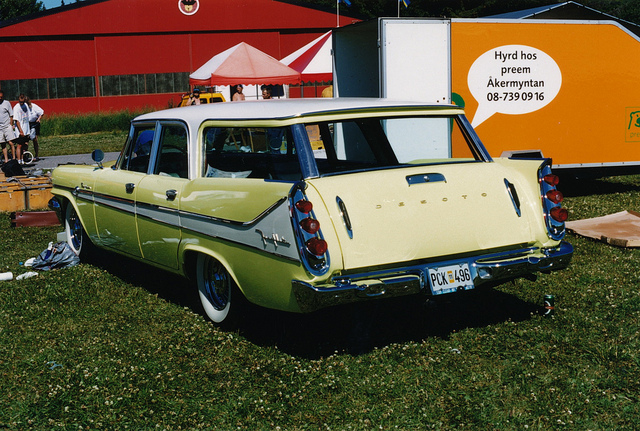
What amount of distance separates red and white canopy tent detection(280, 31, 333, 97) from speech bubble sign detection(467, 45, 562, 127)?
281 inches

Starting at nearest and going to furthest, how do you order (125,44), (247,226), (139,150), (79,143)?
(247,226) < (139,150) < (79,143) < (125,44)

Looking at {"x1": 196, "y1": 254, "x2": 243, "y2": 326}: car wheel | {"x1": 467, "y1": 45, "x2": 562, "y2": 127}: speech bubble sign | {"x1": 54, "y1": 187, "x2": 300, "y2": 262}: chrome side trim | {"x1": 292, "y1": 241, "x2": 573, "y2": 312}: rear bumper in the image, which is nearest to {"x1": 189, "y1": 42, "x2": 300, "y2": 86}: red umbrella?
{"x1": 467, "y1": 45, "x2": 562, "y2": 127}: speech bubble sign

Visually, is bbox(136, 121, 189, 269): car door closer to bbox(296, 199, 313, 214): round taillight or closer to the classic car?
the classic car

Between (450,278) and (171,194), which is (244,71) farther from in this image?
(450,278)

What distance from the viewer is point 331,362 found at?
493 centimetres

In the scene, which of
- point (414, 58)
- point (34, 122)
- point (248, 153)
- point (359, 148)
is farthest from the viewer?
point (34, 122)

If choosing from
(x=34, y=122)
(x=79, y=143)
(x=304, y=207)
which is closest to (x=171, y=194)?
(x=304, y=207)

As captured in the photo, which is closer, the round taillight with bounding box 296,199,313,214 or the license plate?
the round taillight with bounding box 296,199,313,214

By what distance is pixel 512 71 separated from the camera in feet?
36.7

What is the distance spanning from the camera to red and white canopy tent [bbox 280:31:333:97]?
18.3 metres

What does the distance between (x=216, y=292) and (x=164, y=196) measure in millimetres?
897

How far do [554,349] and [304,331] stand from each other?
1.81 meters

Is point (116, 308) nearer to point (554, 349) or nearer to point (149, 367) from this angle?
point (149, 367)

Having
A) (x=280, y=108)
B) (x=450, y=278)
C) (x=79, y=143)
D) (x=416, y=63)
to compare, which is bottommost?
(x=450, y=278)
